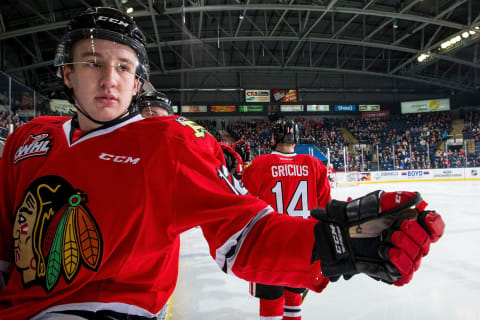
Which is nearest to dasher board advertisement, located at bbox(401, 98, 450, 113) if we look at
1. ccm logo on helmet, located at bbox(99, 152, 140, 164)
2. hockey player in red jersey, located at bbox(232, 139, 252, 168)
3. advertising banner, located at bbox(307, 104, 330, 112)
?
advertising banner, located at bbox(307, 104, 330, 112)

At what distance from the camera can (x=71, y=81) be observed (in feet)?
3.39

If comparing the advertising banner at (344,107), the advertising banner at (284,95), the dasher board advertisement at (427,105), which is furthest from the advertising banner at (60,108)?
the dasher board advertisement at (427,105)

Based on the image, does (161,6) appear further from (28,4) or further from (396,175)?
(396,175)

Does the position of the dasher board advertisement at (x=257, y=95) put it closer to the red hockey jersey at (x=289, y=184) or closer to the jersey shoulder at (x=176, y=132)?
the red hockey jersey at (x=289, y=184)

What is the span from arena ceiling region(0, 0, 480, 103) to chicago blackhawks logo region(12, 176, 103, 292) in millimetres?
7783

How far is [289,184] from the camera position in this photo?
231cm

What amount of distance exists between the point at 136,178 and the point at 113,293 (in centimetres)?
29

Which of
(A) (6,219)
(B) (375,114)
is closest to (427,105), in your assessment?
(B) (375,114)

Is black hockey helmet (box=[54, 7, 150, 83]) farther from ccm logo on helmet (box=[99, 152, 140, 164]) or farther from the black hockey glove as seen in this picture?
the black hockey glove

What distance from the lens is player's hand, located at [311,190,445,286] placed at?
617mm

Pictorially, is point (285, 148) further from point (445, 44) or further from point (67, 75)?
point (445, 44)

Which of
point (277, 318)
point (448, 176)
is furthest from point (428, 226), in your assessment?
point (448, 176)

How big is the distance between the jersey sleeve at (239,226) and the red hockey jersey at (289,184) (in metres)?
1.52

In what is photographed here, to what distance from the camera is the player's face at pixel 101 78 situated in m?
0.94
